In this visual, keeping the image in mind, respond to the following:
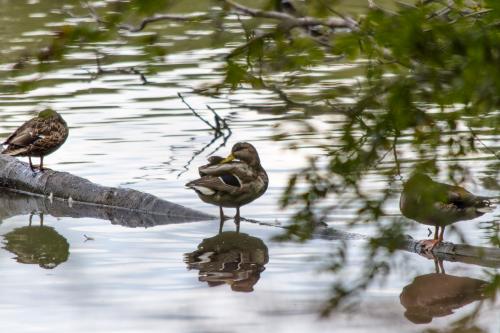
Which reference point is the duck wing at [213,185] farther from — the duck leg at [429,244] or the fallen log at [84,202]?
the duck leg at [429,244]

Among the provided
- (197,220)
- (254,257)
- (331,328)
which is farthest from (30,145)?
(331,328)

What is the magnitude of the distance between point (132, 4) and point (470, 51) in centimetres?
122

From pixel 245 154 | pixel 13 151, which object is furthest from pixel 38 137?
pixel 245 154

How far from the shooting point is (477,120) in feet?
17.8

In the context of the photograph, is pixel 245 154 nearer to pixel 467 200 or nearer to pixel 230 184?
pixel 230 184

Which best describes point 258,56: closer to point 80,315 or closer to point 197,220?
point 80,315

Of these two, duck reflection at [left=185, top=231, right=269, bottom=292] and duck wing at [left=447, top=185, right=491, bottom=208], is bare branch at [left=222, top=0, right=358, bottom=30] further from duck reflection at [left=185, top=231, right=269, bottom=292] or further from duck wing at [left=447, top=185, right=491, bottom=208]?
duck wing at [left=447, top=185, right=491, bottom=208]

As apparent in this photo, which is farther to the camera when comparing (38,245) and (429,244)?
(38,245)

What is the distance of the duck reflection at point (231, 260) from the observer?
9047 mm

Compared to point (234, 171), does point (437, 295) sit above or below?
above

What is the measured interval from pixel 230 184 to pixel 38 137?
9.77ft

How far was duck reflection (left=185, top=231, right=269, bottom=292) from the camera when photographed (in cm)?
905

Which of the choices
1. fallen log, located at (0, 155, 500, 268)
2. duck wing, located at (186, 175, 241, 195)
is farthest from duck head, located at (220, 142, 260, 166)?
fallen log, located at (0, 155, 500, 268)

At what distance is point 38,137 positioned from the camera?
511 inches
